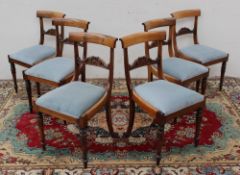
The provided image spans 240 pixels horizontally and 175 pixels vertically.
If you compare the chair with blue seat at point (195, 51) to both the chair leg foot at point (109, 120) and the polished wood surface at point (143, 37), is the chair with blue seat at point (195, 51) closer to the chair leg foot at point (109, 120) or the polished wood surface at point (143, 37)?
the polished wood surface at point (143, 37)

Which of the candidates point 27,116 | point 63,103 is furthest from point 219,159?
point 27,116

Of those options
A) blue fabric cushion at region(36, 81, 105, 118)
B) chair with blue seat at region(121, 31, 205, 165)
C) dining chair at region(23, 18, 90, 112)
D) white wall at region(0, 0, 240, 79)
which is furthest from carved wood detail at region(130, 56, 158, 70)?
white wall at region(0, 0, 240, 79)

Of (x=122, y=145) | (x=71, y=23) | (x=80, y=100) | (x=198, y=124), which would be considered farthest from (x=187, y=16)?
(x=80, y=100)

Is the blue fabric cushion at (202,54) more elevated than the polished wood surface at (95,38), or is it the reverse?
the polished wood surface at (95,38)

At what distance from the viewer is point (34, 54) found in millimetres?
3156

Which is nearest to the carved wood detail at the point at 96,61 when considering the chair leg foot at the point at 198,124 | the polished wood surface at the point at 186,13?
the chair leg foot at the point at 198,124

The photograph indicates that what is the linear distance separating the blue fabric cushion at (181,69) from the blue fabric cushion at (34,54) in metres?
1.26

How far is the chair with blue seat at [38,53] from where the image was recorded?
3104 millimetres

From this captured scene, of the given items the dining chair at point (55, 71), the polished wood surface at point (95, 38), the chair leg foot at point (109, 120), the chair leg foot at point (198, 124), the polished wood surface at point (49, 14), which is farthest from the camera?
the polished wood surface at point (49, 14)

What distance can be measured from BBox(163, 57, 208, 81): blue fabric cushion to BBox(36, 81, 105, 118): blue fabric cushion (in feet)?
2.40

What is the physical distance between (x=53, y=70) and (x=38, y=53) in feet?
1.79

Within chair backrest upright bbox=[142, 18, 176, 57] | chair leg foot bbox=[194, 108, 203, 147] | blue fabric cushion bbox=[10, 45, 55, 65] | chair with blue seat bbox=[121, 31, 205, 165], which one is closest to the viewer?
chair with blue seat bbox=[121, 31, 205, 165]

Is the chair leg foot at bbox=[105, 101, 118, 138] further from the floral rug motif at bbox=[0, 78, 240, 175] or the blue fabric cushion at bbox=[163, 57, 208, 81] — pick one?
the blue fabric cushion at bbox=[163, 57, 208, 81]

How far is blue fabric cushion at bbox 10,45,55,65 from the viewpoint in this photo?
309cm
